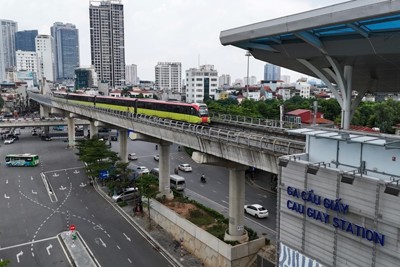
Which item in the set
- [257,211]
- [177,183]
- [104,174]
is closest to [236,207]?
[257,211]

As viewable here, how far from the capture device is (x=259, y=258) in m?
22.9

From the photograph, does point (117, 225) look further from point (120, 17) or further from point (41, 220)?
point (120, 17)

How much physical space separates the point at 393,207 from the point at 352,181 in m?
1.62

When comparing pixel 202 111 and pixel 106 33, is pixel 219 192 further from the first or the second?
pixel 106 33

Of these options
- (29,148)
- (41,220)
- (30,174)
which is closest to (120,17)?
(29,148)

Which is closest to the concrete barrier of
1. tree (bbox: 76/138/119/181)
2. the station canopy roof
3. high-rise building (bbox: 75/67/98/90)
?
tree (bbox: 76/138/119/181)

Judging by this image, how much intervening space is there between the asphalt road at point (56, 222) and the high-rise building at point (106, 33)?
154 metres

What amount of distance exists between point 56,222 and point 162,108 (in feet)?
50.3

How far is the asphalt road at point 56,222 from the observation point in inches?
1011

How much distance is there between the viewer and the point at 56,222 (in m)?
31.9

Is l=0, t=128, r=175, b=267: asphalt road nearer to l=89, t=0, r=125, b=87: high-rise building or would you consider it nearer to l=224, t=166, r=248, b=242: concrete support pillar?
l=224, t=166, r=248, b=242: concrete support pillar

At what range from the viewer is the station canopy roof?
14172 millimetres

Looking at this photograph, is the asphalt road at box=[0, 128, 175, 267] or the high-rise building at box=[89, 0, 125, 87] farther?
the high-rise building at box=[89, 0, 125, 87]

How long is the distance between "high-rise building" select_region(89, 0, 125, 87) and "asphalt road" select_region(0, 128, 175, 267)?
154 metres
